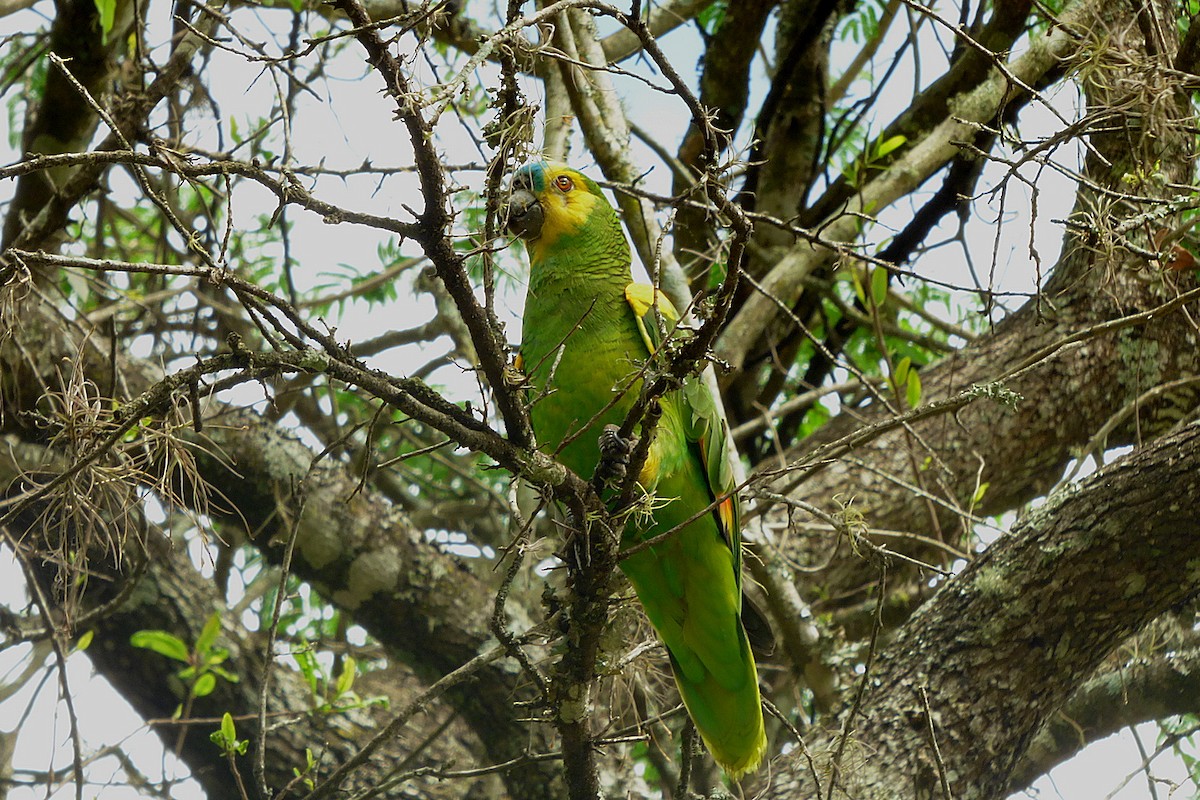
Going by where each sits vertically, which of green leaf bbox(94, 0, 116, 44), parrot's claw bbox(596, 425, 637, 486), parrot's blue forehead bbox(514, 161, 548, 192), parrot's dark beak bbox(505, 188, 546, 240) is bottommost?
parrot's claw bbox(596, 425, 637, 486)

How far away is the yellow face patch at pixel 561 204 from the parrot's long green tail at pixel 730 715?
1.28 meters

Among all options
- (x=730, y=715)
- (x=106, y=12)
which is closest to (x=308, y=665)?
(x=730, y=715)

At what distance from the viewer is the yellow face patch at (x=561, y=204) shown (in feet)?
9.99

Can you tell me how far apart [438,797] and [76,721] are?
4.87 feet

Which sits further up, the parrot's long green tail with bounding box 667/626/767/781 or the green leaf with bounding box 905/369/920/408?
the green leaf with bounding box 905/369/920/408

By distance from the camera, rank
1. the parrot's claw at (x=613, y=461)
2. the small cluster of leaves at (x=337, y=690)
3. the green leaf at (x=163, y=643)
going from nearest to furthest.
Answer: the parrot's claw at (x=613, y=461) → the green leaf at (x=163, y=643) → the small cluster of leaves at (x=337, y=690)

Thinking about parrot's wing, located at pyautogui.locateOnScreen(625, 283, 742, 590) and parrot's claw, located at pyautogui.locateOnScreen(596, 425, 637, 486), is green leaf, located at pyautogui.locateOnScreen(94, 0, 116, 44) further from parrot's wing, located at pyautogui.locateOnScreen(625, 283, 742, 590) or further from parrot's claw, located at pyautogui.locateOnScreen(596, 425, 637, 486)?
parrot's claw, located at pyautogui.locateOnScreen(596, 425, 637, 486)

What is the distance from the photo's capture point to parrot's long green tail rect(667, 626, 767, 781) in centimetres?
293

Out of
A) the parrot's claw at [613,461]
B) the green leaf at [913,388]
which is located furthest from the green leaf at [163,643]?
the green leaf at [913,388]

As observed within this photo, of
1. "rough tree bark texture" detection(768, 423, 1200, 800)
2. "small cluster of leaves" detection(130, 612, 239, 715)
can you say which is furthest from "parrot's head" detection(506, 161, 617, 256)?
"small cluster of leaves" detection(130, 612, 239, 715)

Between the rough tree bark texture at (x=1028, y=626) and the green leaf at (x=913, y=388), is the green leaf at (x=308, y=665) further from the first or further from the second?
the green leaf at (x=913, y=388)

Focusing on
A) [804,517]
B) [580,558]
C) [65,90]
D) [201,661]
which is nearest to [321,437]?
[201,661]

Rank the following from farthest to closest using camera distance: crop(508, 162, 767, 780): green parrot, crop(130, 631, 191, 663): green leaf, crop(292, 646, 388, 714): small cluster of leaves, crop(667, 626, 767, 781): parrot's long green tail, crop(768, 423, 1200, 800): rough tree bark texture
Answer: crop(292, 646, 388, 714): small cluster of leaves < crop(130, 631, 191, 663): green leaf < crop(667, 626, 767, 781): parrot's long green tail < crop(508, 162, 767, 780): green parrot < crop(768, 423, 1200, 800): rough tree bark texture

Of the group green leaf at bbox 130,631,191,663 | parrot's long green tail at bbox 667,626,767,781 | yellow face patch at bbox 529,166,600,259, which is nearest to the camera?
parrot's long green tail at bbox 667,626,767,781
